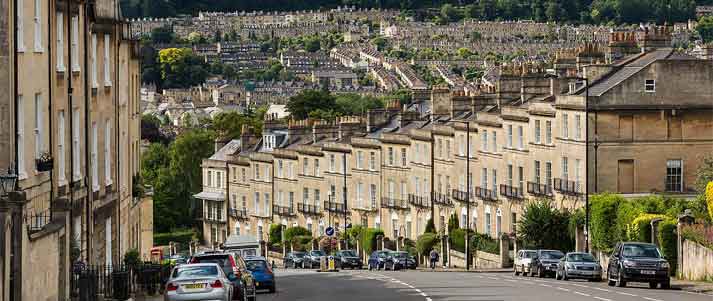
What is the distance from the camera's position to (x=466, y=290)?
6750cm

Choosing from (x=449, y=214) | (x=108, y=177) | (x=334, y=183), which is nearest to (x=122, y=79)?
(x=108, y=177)

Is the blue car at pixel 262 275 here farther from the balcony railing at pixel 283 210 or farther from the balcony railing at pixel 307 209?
the balcony railing at pixel 283 210

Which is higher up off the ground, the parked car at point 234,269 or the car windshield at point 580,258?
the parked car at point 234,269

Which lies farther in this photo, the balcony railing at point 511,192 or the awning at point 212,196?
the awning at point 212,196

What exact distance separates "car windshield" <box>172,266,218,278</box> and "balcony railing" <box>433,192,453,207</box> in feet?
207

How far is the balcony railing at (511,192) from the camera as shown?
10750cm

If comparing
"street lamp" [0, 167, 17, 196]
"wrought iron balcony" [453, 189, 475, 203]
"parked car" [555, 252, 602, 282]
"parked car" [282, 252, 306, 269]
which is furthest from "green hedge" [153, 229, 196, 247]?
"street lamp" [0, 167, 17, 196]

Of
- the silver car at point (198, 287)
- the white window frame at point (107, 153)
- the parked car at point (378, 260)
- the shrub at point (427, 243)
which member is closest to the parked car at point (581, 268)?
the white window frame at point (107, 153)

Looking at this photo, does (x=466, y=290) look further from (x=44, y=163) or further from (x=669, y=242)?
(x=44, y=163)

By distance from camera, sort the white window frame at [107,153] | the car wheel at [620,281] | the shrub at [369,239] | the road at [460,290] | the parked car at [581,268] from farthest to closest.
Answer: the shrub at [369,239] → the parked car at [581,268] → the car wheel at [620,281] → the white window frame at [107,153] → the road at [460,290]

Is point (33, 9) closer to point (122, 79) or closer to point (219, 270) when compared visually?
point (219, 270)

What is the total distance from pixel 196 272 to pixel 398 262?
50.7m

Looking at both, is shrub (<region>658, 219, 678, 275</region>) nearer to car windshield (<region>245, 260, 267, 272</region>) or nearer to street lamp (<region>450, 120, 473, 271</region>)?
car windshield (<region>245, 260, 267, 272</region>)

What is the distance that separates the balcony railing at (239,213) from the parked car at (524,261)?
205 ft
